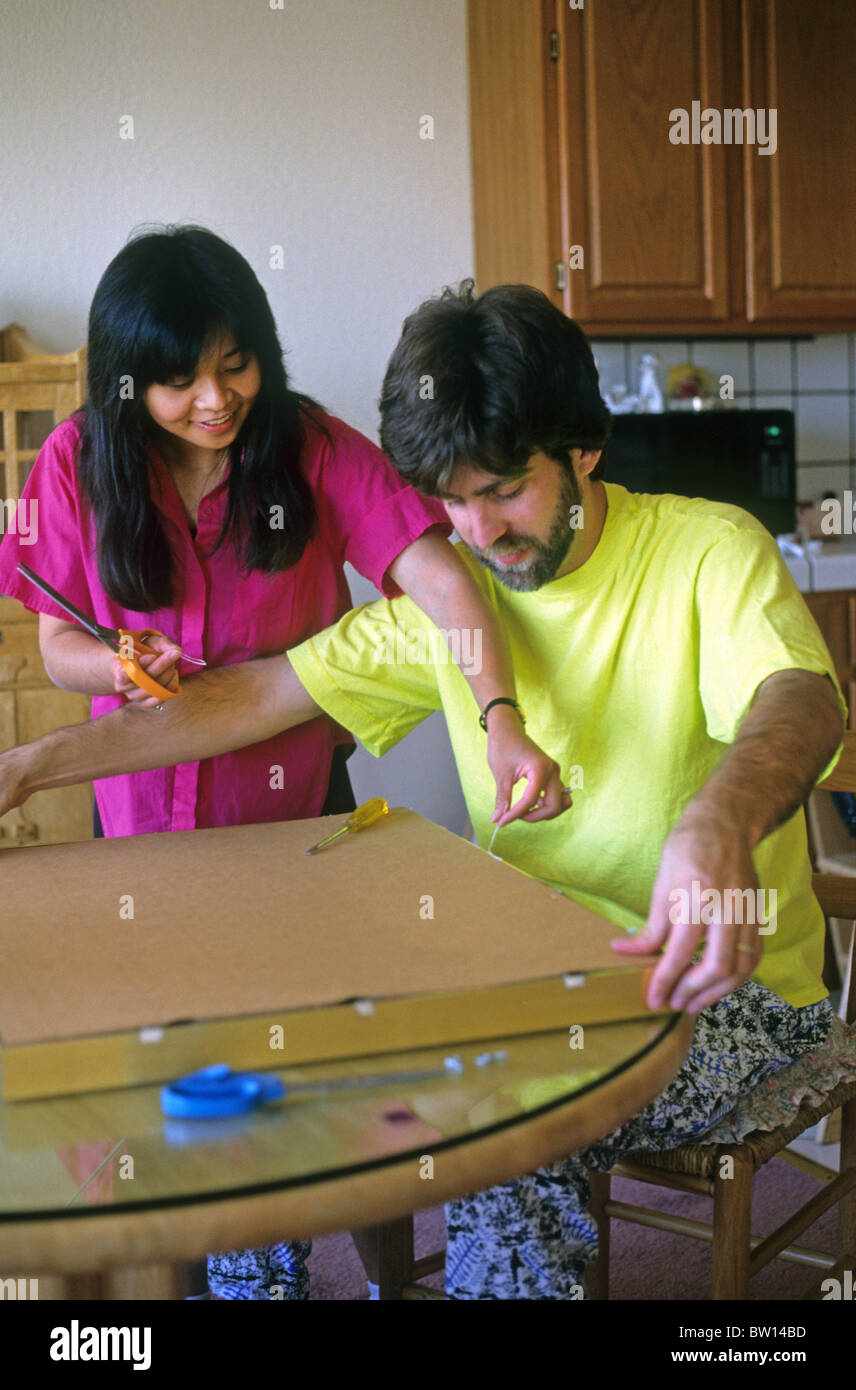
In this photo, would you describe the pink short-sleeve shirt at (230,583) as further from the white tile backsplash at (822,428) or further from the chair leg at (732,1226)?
the white tile backsplash at (822,428)

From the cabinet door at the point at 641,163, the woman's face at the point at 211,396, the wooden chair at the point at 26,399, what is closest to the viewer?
the woman's face at the point at 211,396

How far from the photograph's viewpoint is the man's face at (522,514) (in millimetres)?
1304

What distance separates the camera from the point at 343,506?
165 cm

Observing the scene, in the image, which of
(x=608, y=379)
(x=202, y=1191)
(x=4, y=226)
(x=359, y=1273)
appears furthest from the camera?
(x=608, y=379)

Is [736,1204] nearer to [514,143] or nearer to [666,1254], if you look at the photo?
[666,1254]

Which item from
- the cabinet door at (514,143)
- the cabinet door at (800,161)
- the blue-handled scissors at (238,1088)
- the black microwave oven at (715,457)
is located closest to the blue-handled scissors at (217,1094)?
the blue-handled scissors at (238,1088)

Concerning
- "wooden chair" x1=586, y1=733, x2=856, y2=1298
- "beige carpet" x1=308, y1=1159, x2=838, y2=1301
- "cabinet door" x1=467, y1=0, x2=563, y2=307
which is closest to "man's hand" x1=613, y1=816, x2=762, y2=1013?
"wooden chair" x1=586, y1=733, x2=856, y2=1298

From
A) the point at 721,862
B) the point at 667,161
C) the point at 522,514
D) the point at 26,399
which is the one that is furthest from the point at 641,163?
the point at 721,862

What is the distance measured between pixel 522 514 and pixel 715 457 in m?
2.07

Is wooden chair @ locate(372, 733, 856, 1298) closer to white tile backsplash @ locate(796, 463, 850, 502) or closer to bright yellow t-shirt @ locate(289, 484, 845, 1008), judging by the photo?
bright yellow t-shirt @ locate(289, 484, 845, 1008)

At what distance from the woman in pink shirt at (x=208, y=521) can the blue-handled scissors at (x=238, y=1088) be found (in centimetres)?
74

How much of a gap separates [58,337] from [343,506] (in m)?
1.65

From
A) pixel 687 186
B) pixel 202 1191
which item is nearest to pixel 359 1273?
pixel 202 1191

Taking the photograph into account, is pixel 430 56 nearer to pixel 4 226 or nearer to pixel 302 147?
pixel 302 147
